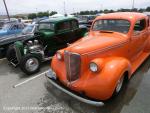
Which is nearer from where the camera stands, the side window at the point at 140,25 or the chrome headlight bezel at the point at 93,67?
the chrome headlight bezel at the point at 93,67

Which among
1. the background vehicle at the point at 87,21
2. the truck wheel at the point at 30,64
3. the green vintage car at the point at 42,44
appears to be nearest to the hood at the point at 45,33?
the green vintage car at the point at 42,44

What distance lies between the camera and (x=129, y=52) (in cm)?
475

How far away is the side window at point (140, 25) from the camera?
16.7 ft

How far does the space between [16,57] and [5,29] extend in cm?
651

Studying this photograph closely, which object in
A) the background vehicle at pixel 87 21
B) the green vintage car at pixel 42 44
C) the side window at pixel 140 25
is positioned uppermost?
the side window at pixel 140 25

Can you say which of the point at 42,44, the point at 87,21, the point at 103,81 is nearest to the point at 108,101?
the point at 103,81

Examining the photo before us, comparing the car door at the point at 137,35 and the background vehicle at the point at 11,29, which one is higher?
the car door at the point at 137,35

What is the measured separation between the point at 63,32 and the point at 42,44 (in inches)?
41.9

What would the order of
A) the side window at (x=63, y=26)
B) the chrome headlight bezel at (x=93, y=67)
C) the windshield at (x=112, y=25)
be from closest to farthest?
the chrome headlight bezel at (x=93, y=67) < the windshield at (x=112, y=25) < the side window at (x=63, y=26)

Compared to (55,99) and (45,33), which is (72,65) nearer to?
(55,99)

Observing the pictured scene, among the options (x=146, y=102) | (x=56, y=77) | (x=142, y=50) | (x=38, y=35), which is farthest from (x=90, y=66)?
(x=38, y=35)

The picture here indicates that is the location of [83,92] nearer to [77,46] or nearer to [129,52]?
[77,46]

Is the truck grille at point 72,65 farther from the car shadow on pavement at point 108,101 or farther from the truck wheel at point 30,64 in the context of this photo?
the truck wheel at point 30,64

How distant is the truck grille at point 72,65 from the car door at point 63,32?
3.17 m
